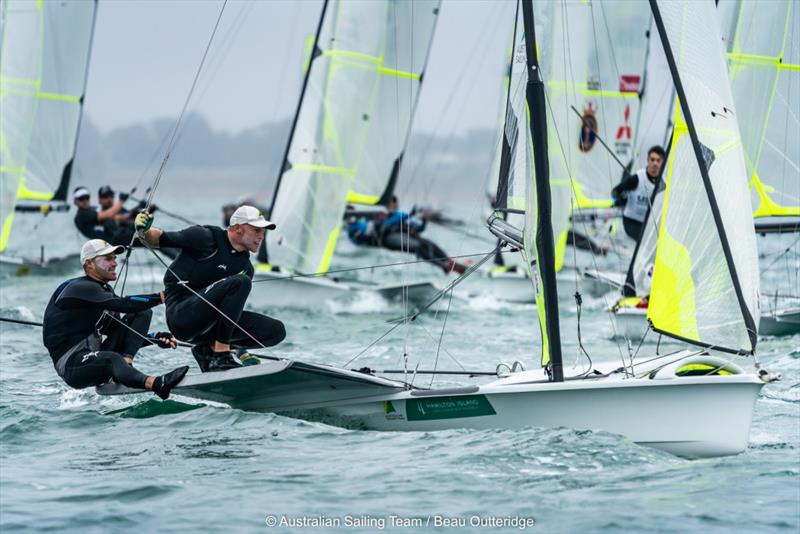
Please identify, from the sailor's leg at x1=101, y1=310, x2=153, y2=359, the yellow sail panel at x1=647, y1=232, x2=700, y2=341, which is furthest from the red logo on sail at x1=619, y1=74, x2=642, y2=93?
the sailor's leg at x1=101, y1=310, x2=153, y2=359

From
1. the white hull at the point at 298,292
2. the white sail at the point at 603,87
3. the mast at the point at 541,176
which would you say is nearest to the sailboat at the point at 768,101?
the white hull at the point at 298,292

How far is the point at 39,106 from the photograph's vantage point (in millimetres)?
20547

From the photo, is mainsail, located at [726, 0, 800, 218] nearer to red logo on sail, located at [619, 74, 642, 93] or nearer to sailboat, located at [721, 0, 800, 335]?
sailboat, located at [721, 0, 800, 335]

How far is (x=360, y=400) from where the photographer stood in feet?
25.0

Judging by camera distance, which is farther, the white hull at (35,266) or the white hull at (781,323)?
the white hull at (35,266)

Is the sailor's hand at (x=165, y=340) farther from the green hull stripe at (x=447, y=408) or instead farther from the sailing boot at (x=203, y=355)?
the green hull stripe at (x=447, y=408)

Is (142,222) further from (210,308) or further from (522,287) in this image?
(522,287)

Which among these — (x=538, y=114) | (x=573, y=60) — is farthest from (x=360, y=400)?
(x=573, y=60)

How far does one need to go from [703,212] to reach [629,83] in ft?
44.0

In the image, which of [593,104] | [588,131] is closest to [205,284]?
[588,131]

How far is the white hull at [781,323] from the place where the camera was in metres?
12.5

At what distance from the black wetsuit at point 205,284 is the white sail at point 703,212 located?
270 cm

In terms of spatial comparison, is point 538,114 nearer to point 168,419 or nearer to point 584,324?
point 168,419

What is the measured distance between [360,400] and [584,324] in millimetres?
8069
